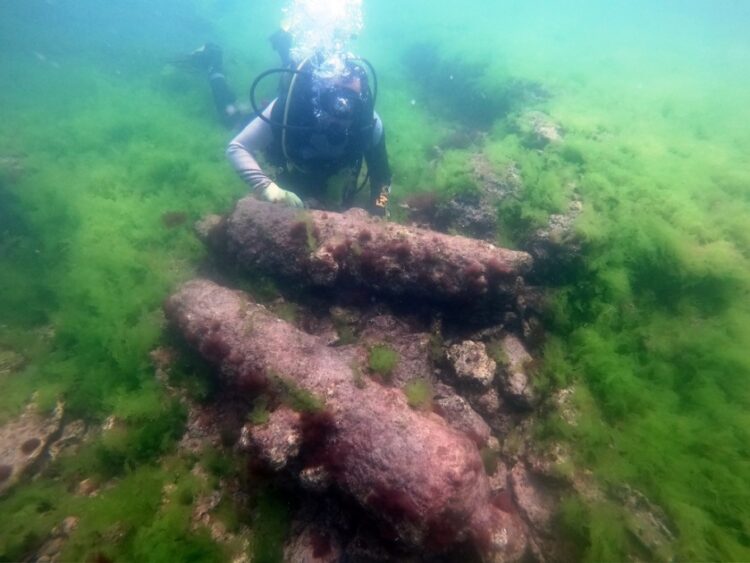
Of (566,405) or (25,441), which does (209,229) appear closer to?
(25,441)

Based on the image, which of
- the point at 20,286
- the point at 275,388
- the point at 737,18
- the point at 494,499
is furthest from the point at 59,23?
the point at 737,18

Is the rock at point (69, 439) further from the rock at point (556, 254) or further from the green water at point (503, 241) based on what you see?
the rock at point (556, 254)

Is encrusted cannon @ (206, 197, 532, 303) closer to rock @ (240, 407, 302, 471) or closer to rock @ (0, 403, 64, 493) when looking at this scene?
rock @ (240, 407, 302, 471)

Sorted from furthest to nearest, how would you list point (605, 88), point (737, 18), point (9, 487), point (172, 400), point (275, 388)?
point (737, 18)
point (605, 88)
point (172, 400)
point (9, 487)
point (275, 388)

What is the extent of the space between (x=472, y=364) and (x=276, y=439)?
2.27 metres

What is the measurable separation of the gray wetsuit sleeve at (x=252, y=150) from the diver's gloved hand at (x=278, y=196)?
0.44 feet

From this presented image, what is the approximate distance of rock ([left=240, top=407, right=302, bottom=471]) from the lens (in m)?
3.33

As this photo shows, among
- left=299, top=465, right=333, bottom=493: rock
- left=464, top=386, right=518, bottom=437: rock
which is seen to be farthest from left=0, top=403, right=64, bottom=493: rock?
left=464, top=386, right=518, bottom=437: rock

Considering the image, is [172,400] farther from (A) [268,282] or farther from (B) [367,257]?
(B) [367,257]

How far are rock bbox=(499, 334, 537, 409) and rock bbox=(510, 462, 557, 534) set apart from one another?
0.67m

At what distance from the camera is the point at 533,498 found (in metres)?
3.88

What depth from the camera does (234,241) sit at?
5078mm

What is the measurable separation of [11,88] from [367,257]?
17.5m

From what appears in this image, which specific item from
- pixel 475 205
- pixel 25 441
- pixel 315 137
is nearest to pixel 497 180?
pixel 475 205
